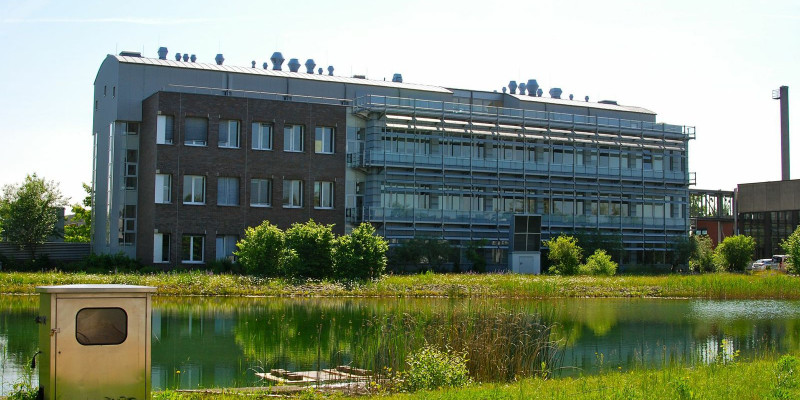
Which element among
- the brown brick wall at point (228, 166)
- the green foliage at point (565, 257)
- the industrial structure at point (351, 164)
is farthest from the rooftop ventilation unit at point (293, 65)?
the green foliage at point (565, 257)

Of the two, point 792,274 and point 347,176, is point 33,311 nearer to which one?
point 347,176

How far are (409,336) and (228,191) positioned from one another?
3601cm

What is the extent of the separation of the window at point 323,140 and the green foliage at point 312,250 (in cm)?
1309

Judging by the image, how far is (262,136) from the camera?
52.8 meters

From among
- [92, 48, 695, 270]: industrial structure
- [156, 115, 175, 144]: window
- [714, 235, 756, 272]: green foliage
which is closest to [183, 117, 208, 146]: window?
[92, 48, 695, 270]: industrial structure

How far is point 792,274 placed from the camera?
5262 centimetres

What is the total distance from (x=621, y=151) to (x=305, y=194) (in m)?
24.9

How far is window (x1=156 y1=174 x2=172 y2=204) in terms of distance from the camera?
4991cm

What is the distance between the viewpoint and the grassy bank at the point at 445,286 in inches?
1411

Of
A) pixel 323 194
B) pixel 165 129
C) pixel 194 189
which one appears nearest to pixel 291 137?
pixel 323 194

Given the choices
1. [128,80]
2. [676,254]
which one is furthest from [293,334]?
[676,254]

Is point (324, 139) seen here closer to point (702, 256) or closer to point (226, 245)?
point (226, 245)

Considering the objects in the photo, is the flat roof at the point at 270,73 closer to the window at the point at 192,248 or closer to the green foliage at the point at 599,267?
the window at the point at 192,248

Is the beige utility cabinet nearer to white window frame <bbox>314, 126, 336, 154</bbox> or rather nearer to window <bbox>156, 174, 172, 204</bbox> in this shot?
window <bbox>156, 174, 172, 204</bbox>
